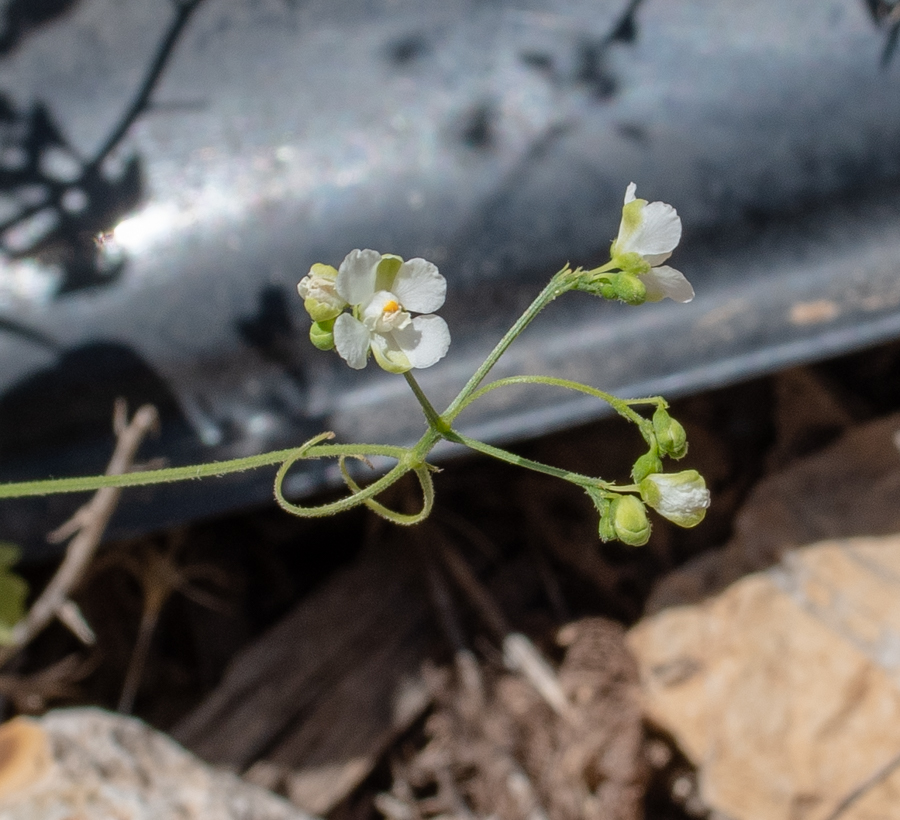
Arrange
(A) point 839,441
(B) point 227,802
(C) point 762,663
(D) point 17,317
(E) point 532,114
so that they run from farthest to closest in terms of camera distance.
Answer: (A) point 839,441, (C) point 762,663, (E) point 532,114, (D) point 17,317, (B) point 227,802

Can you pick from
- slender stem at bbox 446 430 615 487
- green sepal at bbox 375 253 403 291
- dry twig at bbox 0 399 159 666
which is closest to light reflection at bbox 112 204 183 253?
dry twig at bbox 0 399 159 666

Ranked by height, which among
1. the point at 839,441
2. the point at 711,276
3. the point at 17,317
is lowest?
the point at 839,441

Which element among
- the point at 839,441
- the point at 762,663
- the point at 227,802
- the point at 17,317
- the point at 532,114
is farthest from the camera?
the point at 839,441

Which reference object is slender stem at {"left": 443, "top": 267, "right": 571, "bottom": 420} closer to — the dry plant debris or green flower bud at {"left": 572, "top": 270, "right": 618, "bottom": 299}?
green flower bud at {"left": 572, "top": 270, "right": 618, "bottom": 299}

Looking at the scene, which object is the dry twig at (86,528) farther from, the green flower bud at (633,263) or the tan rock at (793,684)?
the tan rock at (793,684)

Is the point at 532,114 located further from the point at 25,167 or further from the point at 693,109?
the point at 25,167

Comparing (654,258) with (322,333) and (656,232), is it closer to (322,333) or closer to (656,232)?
(656,232)

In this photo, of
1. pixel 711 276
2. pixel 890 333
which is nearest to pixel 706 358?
pixel 711 276
